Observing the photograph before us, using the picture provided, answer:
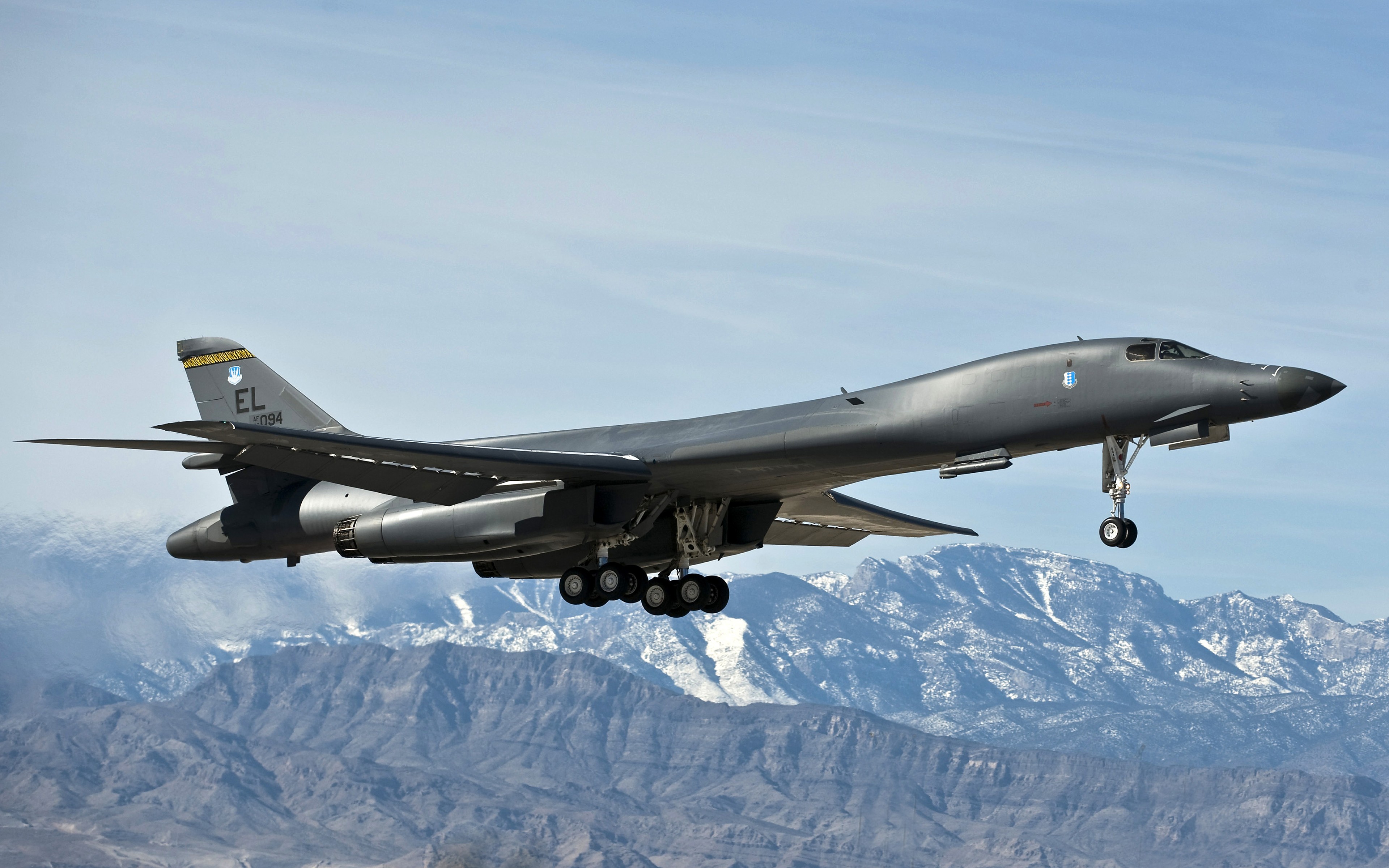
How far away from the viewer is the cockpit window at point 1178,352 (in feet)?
106

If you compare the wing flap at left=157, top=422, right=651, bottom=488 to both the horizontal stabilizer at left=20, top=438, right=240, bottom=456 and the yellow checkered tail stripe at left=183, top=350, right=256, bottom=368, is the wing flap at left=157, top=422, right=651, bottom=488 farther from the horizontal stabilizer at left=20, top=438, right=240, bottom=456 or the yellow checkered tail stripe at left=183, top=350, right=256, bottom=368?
the yellow checkered tail stripe at left=183, top=350, right=256, bottom=368

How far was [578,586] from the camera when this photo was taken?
38.0 m

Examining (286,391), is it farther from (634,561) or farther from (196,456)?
(634,561)

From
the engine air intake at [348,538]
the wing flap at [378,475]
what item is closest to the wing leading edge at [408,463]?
the wing flap at [378,475]

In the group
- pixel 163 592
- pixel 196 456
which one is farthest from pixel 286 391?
pixel 163 592

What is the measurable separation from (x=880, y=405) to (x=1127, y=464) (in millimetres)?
4936

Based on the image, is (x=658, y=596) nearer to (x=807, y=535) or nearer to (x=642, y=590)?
(x=642, y=590)

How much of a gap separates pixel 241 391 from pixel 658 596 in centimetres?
1361

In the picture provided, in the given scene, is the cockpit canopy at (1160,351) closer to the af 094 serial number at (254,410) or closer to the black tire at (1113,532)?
the black tire at (1113,532)

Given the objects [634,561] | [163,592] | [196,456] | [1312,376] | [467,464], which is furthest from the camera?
[163,592]

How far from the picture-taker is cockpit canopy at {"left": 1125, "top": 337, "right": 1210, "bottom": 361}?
3222cm

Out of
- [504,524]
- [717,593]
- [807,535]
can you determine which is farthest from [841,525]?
[504,524]

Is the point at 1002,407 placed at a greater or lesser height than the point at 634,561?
greater

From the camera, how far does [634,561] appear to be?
39312 mm
